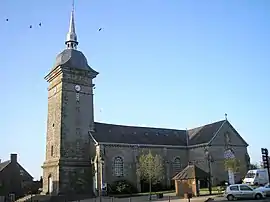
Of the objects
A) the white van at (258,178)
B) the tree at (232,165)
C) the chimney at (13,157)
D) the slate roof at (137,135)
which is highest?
the slate roof at (137,135)

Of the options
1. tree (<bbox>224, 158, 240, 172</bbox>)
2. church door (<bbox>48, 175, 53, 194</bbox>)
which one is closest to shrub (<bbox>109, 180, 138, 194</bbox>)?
church door (<bbox>48, 175, 53, 194</bbox>)

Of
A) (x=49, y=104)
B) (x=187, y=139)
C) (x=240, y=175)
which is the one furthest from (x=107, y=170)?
(x=240, y=175)

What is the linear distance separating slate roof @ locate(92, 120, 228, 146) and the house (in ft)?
67.1

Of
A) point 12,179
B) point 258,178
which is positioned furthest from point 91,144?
point 258,178

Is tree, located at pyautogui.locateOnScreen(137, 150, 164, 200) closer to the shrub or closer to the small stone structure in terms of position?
the shrub

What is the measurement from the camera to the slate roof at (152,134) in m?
49.7

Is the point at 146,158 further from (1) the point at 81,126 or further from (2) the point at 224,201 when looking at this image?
(2) the point at 224,201

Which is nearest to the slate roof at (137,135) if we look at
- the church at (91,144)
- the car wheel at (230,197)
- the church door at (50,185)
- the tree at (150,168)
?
the church at (91,144)

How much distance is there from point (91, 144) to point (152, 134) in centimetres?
1171

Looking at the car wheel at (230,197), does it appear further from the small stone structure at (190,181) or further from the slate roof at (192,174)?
the slate roof at (192,174)

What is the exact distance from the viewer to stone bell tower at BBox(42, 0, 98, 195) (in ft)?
151

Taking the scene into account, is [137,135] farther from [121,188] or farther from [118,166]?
[121,188]

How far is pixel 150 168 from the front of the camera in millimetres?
44750

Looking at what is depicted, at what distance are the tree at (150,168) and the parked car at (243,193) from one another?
46.4 feet
